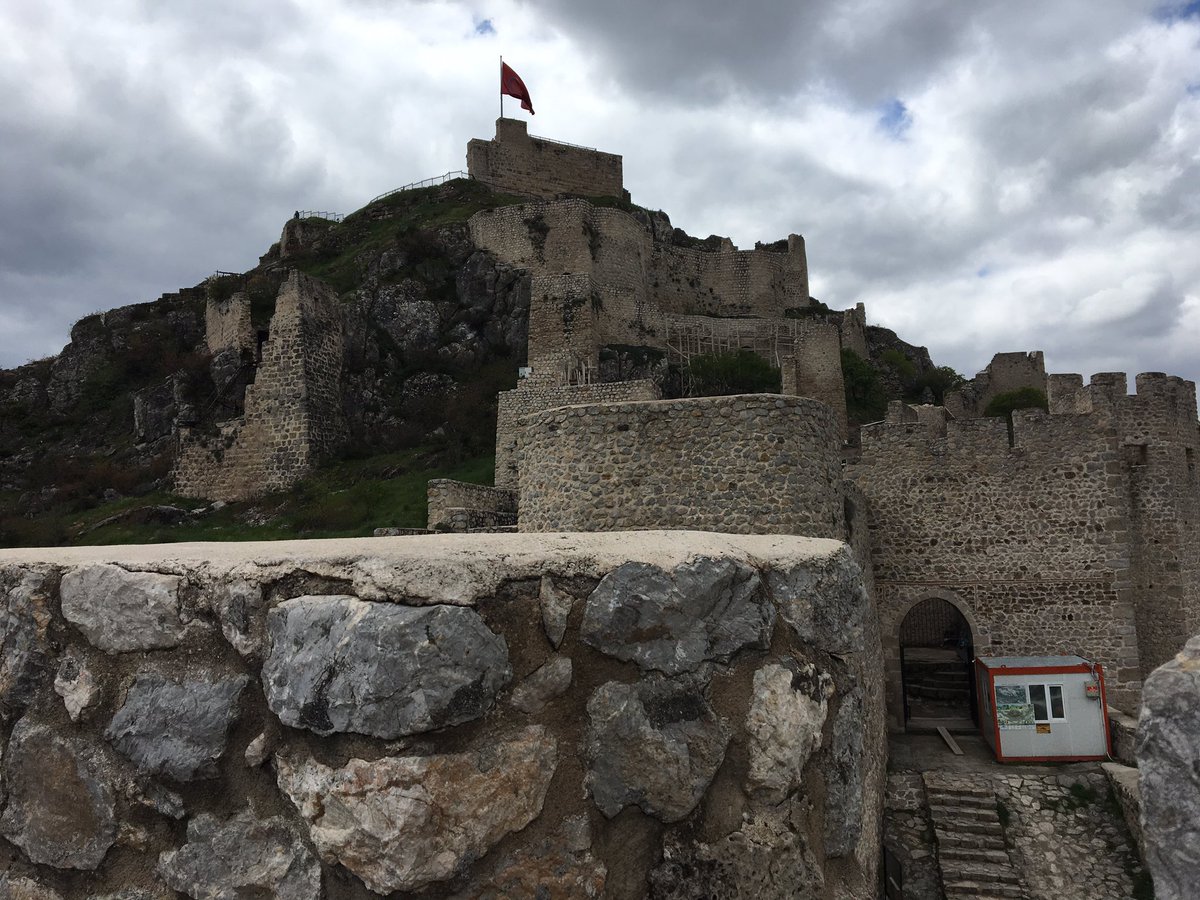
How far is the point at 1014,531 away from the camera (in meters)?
14.4

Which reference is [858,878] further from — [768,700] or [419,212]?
[419,212]

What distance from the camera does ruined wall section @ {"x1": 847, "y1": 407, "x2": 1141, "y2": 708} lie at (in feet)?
46.1

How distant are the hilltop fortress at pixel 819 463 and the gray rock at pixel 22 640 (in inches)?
212

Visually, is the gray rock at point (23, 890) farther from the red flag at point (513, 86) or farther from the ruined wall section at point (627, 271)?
the red flag at point (513, 86)

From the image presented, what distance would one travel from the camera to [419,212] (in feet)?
138

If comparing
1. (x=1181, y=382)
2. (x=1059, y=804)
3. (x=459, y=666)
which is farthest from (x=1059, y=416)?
(x=459, y=666)

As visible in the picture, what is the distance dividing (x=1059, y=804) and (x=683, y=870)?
11507 mm

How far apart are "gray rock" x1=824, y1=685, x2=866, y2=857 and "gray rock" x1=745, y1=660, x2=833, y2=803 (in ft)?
0.44

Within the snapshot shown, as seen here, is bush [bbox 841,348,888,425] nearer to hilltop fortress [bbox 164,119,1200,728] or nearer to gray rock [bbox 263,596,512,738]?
hilltop fortress [bbox 164,119,1200,728]

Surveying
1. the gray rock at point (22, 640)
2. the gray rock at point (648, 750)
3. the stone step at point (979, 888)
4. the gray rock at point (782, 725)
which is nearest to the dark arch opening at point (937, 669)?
the stone step at point (979, 888)

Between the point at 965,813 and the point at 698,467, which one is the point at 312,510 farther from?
the point at 965,813

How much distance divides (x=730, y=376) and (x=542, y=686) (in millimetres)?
29669

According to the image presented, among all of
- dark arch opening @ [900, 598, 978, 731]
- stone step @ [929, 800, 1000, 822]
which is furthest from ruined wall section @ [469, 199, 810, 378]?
stone step @ [929, 800, 1000, 822]

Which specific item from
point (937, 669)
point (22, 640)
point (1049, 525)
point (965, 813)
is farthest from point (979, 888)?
point (22, 640)
